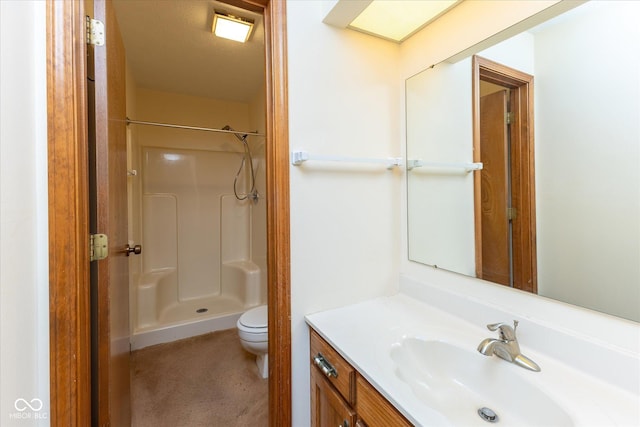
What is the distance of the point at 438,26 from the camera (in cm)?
125

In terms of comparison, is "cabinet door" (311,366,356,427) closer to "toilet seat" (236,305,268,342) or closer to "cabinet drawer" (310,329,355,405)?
"cabinet drawer" (310,329,355,405)

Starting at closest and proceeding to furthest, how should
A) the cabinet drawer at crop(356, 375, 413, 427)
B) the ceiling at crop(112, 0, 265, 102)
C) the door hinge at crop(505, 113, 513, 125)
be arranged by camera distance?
the cabinet drawer at crop(356, 375, 413, 427), the door hinge at crop(505, 113, 513, 125), the ceiling at crop(112, 0, 265, 102)

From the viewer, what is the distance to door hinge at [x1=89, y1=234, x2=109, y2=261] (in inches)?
35.6

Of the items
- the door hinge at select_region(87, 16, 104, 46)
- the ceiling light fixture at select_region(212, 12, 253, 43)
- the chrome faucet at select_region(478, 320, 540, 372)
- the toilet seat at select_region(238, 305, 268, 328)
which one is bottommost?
the toilet seat at select_region(238, 305, 268, 328)

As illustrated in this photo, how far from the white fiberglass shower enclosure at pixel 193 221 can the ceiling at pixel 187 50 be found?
0.33 metres

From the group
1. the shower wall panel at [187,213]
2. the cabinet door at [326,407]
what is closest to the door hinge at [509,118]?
the cabinet door at [326,407]

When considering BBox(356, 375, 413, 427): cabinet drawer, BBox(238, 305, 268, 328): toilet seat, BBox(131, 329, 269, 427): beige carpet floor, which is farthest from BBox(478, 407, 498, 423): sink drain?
BBox(238, 305, 268, 328): toilet seat

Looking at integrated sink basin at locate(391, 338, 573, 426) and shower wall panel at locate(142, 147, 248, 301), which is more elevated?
shower wall panel at locate(142, 147, 248, 301)

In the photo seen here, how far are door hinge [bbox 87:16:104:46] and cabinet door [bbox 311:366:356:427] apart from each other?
1481mm

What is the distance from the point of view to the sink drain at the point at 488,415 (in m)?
0.76

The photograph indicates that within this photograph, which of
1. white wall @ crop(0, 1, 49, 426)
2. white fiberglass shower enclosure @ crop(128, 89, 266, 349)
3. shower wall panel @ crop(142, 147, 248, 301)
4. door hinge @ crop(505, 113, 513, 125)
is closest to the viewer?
white wall @ crop(0, 1, 49, 426)

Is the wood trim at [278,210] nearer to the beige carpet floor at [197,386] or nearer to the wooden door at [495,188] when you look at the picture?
the beige carpet floor at [197,386]

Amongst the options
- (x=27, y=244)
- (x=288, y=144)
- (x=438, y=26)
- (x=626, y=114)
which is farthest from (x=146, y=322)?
(x=626, y=114)

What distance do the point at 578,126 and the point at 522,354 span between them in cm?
77
